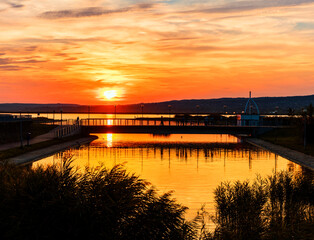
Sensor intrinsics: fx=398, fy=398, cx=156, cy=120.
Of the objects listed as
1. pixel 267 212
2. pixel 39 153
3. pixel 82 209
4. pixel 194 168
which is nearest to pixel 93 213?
pixel 82 209

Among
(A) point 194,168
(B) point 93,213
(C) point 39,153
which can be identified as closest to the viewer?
(B) point 93,213

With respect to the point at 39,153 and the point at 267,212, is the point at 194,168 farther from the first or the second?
the point at 267,212

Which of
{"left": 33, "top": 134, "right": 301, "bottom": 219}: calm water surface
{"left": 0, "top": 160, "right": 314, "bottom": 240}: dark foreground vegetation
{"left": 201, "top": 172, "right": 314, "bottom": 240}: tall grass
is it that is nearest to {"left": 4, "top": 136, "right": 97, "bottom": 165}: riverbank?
{"left": 33, "top": 134, "right": 301, "bottom": 219}: calm water surface

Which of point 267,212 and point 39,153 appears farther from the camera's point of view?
point 39,153

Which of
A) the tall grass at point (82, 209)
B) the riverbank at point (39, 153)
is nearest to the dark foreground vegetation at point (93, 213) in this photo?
the tall grass at point (82, 209)

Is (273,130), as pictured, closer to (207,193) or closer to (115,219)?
(207,193)

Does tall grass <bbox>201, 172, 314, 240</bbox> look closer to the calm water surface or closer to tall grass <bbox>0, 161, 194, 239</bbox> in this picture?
tall grass <bbox>0, 161, 194, 239</bbox>

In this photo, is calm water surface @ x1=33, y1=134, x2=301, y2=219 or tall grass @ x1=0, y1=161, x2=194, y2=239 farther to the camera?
calm water surface @ x1=33, y1=134, x2=301, y2=219

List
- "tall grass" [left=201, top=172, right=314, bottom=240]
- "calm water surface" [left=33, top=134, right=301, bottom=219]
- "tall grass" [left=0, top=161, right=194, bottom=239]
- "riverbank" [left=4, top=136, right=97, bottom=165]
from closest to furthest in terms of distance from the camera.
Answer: "tall grass" [left=0, top=161, right=194, bottom=239] < "tall grass" [left=201, top=172, right=314, bottom=240] < "calm water surface" [left=33, top=134, right=301, bottom=219] < "riverbank" [left=4, top=136, right=97, bottom=165]

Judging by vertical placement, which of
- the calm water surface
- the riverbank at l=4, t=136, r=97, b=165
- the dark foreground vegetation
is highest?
the dark foreground vegetation

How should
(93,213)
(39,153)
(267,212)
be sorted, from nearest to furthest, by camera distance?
1. (93,213)
2. (267,212)
3. (39,153)

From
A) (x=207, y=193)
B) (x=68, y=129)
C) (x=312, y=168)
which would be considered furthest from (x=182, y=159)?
(x=68, y=129)

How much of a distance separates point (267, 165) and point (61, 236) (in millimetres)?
41195

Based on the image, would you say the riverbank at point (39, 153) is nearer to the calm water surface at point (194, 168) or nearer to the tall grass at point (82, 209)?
the calm water surface at point (194, 168)
